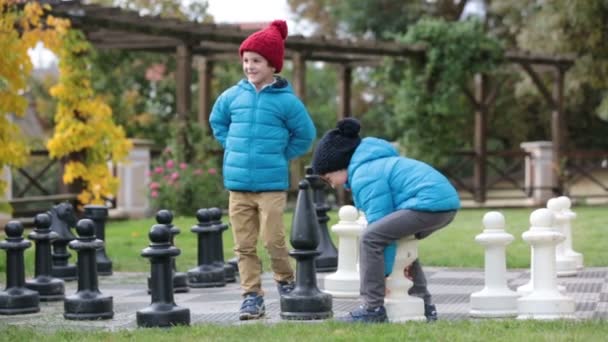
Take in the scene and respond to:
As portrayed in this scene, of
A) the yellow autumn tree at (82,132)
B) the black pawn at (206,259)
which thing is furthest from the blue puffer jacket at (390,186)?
the yellow autumn tree at (82,132)

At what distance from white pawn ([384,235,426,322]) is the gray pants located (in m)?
0.08

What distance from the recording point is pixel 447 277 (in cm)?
887

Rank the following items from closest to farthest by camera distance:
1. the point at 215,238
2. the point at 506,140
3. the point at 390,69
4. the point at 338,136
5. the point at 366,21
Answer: the point at 338,136, the point at 215,238, the point at 390,69, the point at 366,21, the point at 506,140

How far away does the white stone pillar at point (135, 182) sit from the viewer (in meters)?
18.6

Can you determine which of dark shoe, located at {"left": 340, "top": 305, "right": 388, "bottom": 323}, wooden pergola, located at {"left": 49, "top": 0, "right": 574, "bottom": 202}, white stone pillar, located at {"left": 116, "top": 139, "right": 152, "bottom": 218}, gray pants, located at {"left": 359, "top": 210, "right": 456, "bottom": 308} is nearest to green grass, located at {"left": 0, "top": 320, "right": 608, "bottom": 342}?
dark shoe, located at {"left": 340, "top": 305, "right": 388, "bottom": 323}

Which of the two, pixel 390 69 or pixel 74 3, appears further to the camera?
pixel 390 69

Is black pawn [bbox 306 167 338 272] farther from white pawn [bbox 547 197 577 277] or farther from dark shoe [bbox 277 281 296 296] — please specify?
dark shoe [bbox 277 281 296 296]

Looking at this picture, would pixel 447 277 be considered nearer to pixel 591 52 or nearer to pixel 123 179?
pixel 123 179

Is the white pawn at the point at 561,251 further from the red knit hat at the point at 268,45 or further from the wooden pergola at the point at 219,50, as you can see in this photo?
the wooden pergola at the point at 219,50

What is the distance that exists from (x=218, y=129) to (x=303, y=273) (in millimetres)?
1053

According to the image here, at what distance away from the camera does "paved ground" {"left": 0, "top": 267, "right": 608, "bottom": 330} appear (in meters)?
6.51

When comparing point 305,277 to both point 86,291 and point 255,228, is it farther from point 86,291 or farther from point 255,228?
point 86,291

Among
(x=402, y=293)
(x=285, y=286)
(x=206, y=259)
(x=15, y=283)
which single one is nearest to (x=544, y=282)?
(x=402, y=293)

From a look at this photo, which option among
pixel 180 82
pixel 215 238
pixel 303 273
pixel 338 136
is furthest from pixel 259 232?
pixel 180 82
